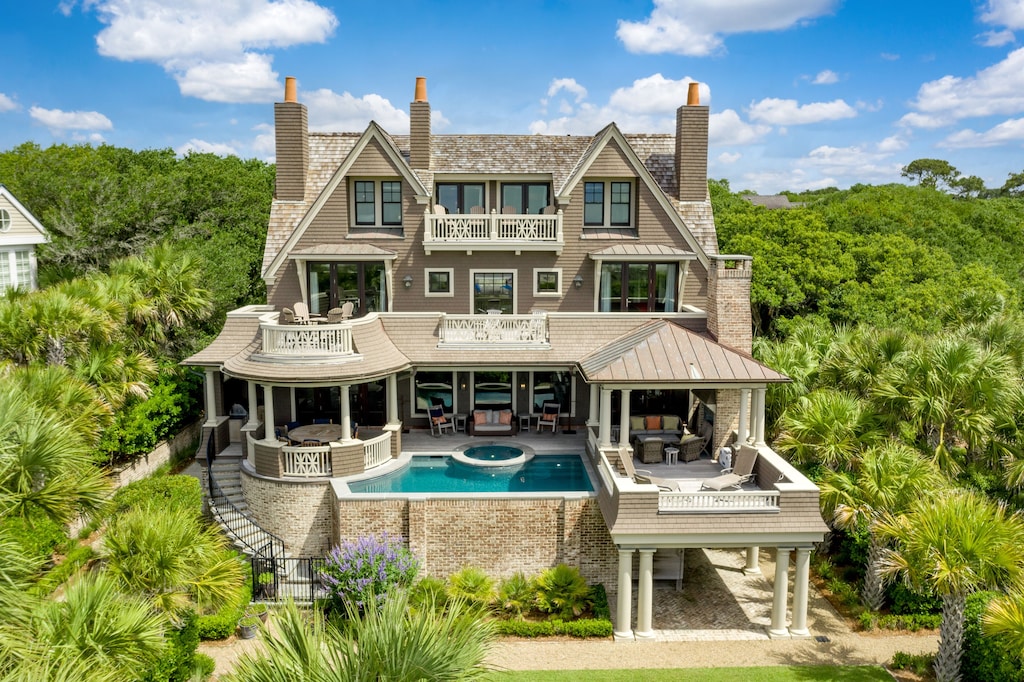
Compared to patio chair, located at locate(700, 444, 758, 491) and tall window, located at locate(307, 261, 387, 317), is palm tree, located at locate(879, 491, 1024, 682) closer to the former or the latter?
patio chair, located at locate(700, 444, 758, 491)

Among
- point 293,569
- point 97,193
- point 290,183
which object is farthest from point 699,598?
point 97,193

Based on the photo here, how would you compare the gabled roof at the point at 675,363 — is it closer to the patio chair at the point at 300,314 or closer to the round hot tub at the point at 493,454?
the round hot tub at the point at 493,454

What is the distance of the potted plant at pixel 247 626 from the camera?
18609 millimetres

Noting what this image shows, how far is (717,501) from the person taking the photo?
18.8 m

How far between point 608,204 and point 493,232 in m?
4.63

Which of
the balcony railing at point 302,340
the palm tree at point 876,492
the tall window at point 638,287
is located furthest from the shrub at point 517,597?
the tall window at point 638,287

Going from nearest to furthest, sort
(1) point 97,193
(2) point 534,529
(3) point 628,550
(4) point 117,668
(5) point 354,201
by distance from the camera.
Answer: (4) point 117,668 → (3) point 628,550 → (2) point 534,529 → (5) point 354,201 → (1) point 97,193

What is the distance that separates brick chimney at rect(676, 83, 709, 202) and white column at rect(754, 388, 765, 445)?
958 centimetres

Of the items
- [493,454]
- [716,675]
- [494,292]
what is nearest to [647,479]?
[716,675]

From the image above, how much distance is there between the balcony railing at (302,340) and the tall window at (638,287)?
10.2 metres

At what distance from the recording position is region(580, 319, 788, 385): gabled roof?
71.3ft

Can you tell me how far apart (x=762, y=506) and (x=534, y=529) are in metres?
6.01

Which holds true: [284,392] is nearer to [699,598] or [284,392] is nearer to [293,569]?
[293,569]

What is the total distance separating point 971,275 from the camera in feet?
131
